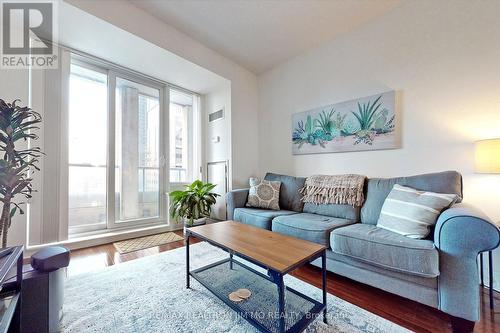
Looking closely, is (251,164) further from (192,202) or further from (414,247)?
(414,247)

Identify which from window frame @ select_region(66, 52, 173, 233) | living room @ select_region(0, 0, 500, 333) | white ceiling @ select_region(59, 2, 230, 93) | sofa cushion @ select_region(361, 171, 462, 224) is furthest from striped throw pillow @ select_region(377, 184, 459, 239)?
window frame @ select_region(66, 52, 173, 233)

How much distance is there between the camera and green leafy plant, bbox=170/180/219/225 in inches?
119

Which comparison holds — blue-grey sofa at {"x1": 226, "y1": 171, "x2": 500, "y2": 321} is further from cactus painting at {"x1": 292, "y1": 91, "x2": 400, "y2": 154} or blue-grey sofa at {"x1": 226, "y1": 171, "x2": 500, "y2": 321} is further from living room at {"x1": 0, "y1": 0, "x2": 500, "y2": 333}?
cactus painting at {"x1": 292, "y1": 91, "x2": 400, "y2": 154}

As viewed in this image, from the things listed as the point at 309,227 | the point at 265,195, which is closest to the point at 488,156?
the point at 309,227

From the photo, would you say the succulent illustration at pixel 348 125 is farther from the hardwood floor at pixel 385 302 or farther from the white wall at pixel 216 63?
the hardwood floor at pixel 385 302

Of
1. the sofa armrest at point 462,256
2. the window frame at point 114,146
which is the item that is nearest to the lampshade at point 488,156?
the sofa armrest at point 462,256

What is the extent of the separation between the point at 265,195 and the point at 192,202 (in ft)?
3.65

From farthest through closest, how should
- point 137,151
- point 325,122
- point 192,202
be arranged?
point 137,151, point 192,202, point 325,122

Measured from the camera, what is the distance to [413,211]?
153cm

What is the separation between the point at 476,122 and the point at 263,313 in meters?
2.40

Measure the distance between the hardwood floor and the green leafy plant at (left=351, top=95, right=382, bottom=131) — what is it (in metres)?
1.69

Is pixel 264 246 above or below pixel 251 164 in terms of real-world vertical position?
below

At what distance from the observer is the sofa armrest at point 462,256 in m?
1.10

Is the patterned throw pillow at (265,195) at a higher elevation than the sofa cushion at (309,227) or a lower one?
higher
